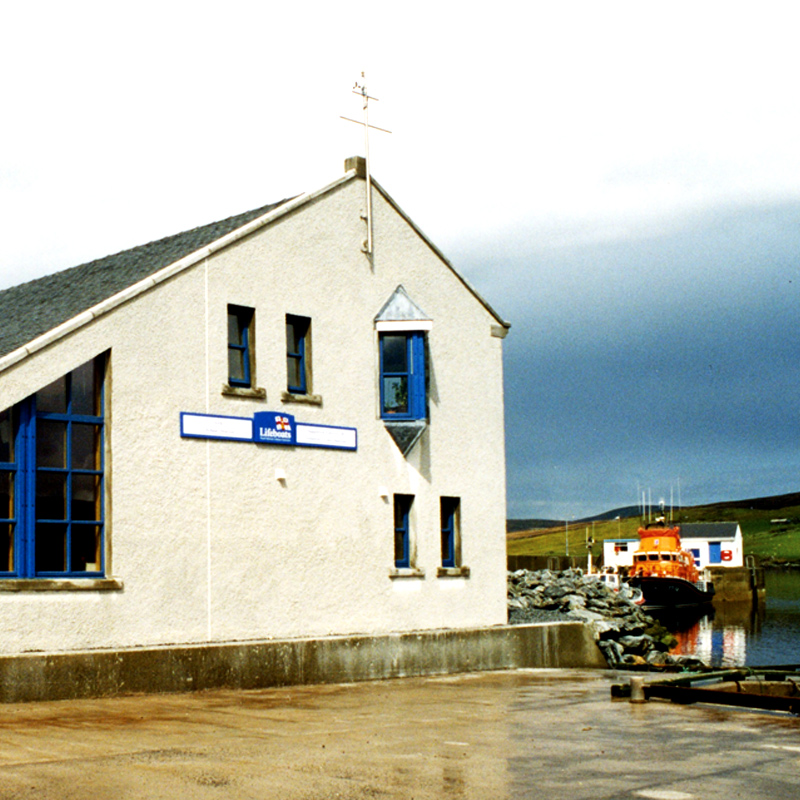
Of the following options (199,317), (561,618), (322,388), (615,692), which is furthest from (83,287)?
(561,618)

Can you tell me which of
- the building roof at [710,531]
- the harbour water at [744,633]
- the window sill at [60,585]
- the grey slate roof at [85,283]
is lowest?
the harbour water at [744,633]

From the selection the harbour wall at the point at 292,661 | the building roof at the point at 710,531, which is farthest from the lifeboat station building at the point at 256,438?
the building roof at the point at 710,531

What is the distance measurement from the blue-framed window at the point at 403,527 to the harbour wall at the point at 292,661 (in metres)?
1.48

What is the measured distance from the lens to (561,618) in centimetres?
2420

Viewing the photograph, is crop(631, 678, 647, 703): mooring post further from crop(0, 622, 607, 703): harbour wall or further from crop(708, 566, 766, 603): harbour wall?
crop(708, 566, 766, 603): harbour wall

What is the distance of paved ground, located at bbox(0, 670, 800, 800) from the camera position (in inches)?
323

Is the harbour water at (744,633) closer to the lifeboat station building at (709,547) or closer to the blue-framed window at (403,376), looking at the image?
the blue-framed window at (403,376)

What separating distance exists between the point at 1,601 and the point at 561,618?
43.7ft

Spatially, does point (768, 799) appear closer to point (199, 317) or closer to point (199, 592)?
point (199, 592)

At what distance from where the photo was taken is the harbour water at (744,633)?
144 ft

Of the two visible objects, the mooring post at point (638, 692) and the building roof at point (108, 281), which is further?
the building roof at point (108, 281)

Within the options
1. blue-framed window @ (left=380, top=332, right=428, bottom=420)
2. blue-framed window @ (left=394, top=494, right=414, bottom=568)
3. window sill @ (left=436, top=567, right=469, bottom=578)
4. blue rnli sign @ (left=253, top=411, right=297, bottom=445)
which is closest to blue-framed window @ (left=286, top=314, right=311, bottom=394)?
blue rnli sign @ (left=253, top=411, right=297, bottom=445)

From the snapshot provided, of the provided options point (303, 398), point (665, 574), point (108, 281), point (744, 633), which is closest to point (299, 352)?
point (303, 398)

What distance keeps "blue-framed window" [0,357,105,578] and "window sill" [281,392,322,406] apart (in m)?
3.30
